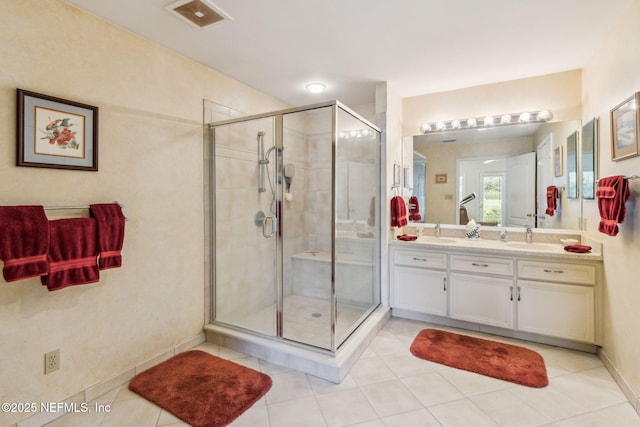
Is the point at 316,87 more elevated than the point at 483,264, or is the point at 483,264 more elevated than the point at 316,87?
the point at 316,87

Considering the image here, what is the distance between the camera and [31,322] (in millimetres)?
1688

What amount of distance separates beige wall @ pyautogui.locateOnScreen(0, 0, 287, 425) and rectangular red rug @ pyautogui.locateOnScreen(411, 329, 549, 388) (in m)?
1.96

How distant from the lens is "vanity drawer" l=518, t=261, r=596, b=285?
95.9 inches

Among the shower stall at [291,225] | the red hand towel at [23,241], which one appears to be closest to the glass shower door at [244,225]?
the shower stall at [291,225]

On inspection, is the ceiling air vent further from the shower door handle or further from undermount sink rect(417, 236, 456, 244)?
undermount sink rect(417, 236, 456, 244)

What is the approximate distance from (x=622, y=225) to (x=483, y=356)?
1318 millimetres

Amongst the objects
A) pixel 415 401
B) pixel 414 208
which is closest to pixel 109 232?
pixel 415 401

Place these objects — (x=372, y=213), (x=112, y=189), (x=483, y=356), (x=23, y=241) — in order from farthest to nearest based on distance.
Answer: (x=372, y=213) < (x=483, y=356) < (x=112, y=189) < (x=23, y=241)

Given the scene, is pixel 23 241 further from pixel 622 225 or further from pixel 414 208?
pixel 622 225

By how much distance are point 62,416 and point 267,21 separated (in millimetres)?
2669

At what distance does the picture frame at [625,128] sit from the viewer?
1796 millimetres

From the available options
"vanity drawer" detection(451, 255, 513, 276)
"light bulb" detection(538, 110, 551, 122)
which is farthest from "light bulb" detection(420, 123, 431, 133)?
"vanity drawer" detection(451, 255, 513, 276)

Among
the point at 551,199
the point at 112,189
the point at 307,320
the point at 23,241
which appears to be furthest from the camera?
the point at 551,199

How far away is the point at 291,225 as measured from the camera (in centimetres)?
273
